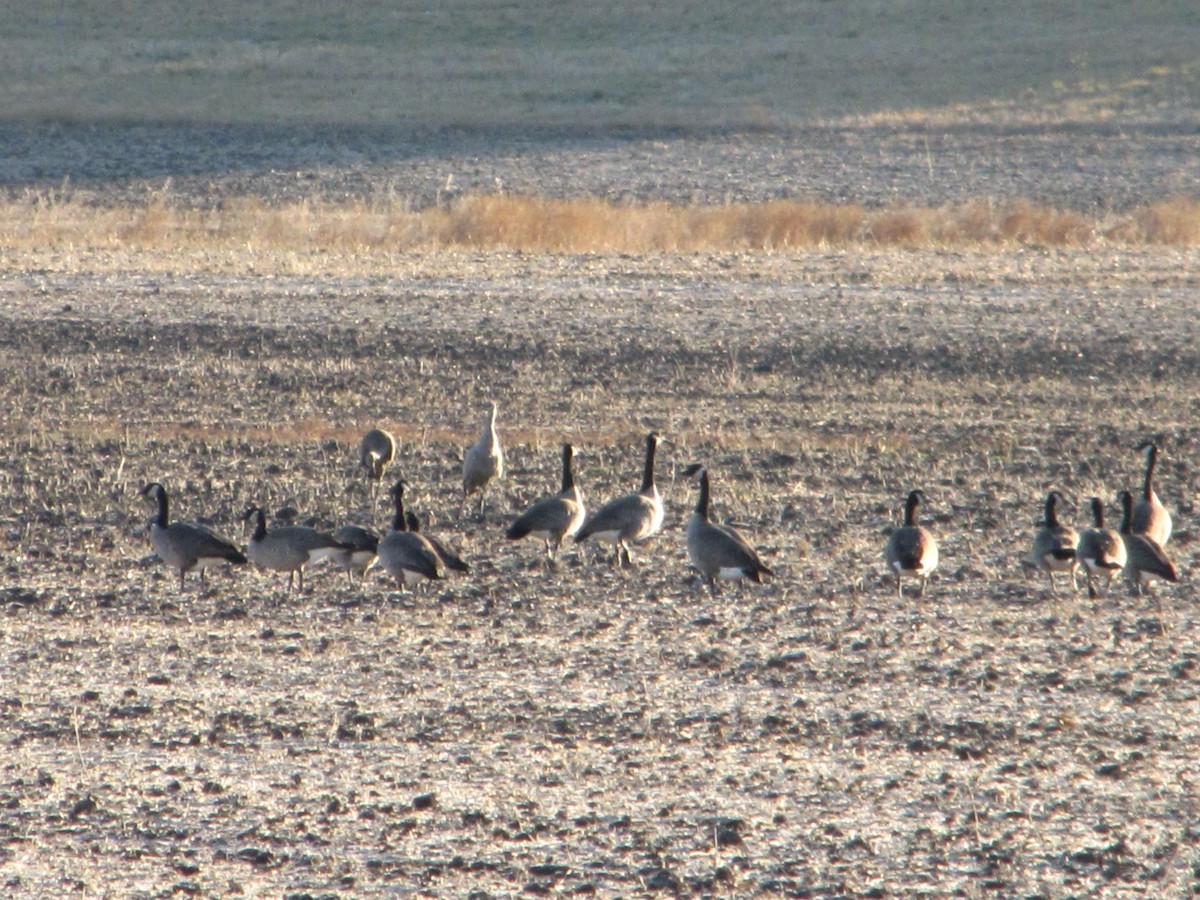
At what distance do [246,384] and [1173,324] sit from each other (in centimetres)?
983

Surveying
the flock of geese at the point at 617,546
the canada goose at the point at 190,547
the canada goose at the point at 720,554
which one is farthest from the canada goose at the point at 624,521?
the canada goose at the point at 190,547

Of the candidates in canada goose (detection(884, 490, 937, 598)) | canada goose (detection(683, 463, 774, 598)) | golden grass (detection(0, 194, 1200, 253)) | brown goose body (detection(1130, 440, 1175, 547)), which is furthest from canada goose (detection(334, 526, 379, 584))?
golden grass (detection(0, 194, 1200, 253))

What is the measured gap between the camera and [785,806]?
6395 mm

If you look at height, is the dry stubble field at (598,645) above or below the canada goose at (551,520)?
below

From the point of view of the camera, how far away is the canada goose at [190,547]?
938cm

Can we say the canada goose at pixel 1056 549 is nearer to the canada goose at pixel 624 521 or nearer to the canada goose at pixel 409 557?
the canada goose at pixel 624 521

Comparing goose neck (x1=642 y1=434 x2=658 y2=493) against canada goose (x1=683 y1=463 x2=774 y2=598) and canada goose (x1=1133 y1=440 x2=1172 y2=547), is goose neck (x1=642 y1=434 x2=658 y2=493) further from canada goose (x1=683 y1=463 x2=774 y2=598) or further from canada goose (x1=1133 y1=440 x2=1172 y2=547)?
canada goose (x1=1133 y1=440 x2=1172 y2=547)

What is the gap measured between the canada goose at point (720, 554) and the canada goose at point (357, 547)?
1688 mm

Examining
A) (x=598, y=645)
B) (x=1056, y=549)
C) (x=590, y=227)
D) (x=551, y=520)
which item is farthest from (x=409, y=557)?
(x=590, y=227)

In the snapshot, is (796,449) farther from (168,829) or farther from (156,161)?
(156,161)

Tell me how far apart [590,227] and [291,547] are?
54.3 ft

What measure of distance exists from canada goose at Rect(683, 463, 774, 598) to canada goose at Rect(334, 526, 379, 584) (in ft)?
5.54

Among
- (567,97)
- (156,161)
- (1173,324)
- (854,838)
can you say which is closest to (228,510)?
(854,838)

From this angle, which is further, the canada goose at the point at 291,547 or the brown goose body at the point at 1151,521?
the brown goose body at the point at 1151,521
